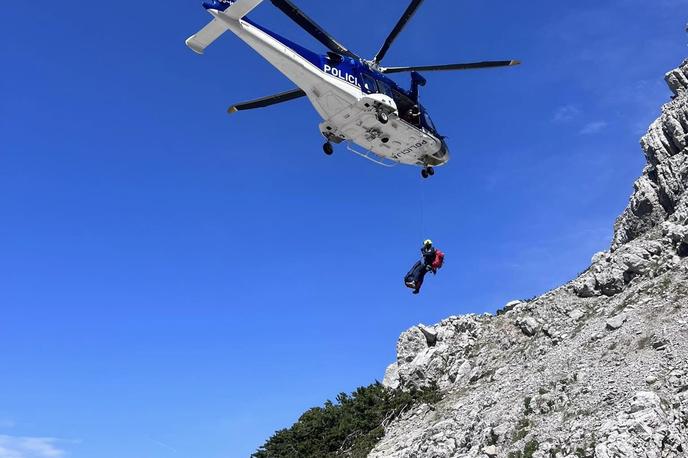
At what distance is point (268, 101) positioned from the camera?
2442 centimetres

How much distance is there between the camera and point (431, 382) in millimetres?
41281

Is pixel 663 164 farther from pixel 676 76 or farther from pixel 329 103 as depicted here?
pixel 329 103

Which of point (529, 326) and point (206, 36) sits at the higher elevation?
point (206, 36)

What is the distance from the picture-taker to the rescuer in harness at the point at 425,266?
23219mm

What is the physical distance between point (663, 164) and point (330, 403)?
38.1 m

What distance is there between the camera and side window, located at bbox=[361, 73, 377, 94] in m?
22.9

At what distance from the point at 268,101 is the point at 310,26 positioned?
4.79 meters

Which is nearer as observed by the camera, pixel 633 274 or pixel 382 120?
pixel 382 120

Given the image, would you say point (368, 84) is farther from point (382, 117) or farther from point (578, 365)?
point (578, 365)

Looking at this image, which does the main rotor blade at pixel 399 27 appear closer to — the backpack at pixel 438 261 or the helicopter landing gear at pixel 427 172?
the helicopter landing gear at pixel 427 172

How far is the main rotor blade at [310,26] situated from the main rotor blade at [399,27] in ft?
3.70

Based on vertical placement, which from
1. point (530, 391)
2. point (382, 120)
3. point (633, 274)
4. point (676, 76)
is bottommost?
point (530, 391)

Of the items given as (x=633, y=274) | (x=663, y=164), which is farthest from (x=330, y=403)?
(x=663, y=164)

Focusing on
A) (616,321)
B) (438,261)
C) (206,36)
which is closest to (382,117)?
(438,261)
